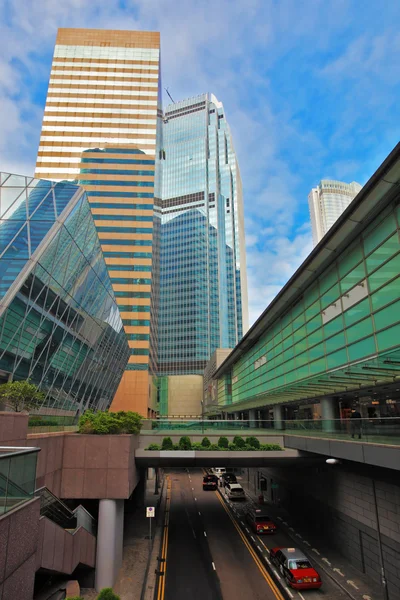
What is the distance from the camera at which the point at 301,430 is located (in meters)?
22.6

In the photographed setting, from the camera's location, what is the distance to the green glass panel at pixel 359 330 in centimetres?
1909

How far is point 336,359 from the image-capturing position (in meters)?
22.6

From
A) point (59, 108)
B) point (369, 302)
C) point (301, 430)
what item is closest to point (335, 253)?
point (369, 302)

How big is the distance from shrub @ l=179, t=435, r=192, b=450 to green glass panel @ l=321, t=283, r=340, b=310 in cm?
1215

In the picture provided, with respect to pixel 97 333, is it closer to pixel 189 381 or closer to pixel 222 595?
pixel 222 595

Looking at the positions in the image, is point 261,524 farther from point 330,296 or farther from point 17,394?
point 17,394

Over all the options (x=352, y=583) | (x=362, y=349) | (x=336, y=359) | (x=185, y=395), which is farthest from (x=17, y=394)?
(x=185, y=395)

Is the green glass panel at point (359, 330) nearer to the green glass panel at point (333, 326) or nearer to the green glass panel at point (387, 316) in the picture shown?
the green glass panel at point (387, 316)

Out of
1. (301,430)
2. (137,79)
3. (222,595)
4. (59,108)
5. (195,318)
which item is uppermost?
(137,79)

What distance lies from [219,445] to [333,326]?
10.3 m

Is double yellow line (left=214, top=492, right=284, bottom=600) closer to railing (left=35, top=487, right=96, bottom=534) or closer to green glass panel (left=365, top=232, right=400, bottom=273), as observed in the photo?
railing (left=35, top=487, right=96, bottom=534)

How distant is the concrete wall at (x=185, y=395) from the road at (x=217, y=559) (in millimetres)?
87004

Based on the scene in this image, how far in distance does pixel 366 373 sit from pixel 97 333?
89.3 feet

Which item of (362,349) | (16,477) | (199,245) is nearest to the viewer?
(16,477)
